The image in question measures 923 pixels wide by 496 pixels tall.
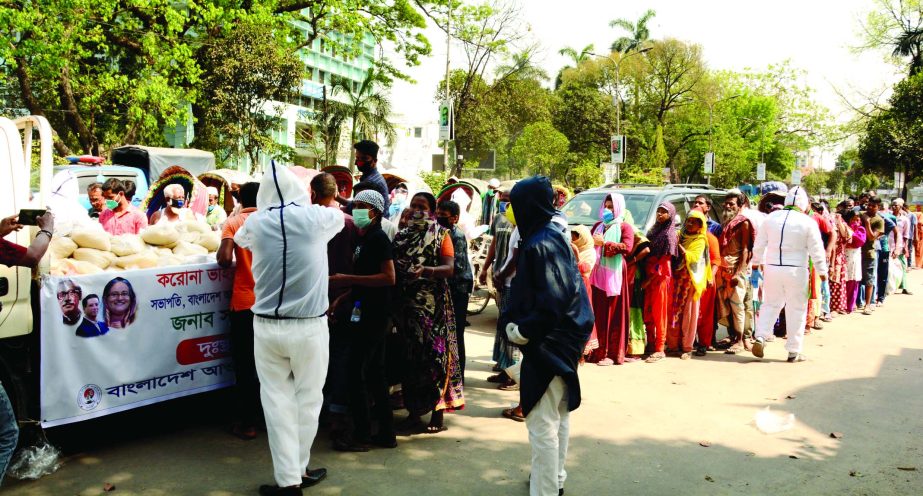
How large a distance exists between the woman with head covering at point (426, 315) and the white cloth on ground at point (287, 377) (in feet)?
3.90

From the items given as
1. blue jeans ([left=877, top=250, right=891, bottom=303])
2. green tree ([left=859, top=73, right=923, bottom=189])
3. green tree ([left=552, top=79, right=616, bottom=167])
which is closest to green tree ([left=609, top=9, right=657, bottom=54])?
green tree ([left=552, top=79, right=616, bottom=167])

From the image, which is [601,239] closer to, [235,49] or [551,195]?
[551,195]

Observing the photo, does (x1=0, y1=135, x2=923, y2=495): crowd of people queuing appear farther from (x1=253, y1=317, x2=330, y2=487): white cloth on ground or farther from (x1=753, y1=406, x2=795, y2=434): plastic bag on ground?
(x1=753, y1=406, x2=795, y2=434): plastic bag on ground

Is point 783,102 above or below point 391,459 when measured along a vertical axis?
above

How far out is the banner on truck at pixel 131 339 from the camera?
429 centimetres

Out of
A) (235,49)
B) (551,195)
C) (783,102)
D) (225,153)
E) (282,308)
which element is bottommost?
(282,308)

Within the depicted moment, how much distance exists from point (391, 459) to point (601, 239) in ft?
12.2

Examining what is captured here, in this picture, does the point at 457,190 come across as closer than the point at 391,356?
No

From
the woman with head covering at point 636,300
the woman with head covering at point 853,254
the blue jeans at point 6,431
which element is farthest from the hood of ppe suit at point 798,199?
the blue jeans at point 6,431

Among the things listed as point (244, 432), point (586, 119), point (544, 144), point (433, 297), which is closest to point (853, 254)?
point (433, 297)

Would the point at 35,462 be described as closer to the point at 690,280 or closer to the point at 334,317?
the point at 334,317

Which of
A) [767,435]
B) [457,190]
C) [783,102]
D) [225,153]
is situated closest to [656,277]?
[767,435]

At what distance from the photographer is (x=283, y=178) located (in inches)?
163

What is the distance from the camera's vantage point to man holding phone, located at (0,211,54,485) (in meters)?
3.70
